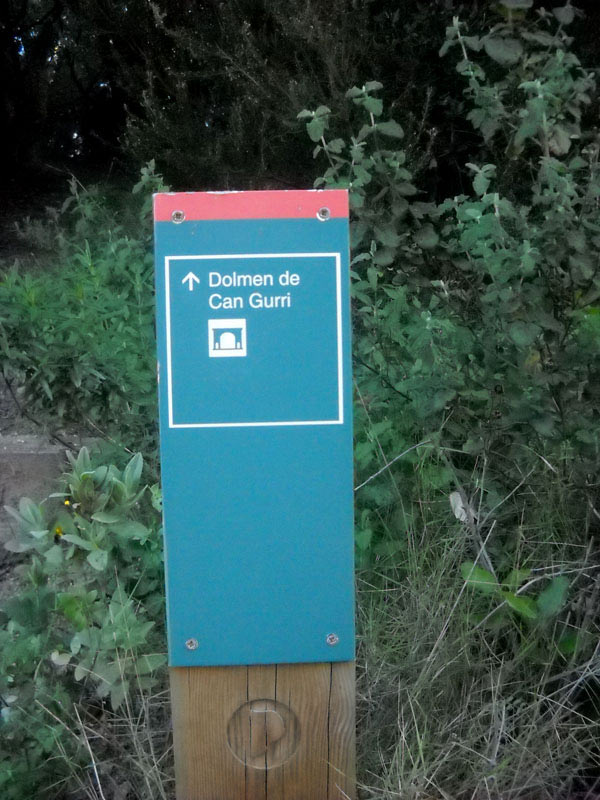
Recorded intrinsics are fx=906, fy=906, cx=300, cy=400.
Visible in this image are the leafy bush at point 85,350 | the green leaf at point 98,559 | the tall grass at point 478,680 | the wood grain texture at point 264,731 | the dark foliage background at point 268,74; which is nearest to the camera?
the wood grain texture at point 264,731

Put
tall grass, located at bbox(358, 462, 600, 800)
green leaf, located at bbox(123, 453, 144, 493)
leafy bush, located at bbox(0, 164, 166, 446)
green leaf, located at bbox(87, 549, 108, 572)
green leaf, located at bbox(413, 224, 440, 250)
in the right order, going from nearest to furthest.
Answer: tall grass, located at bbox(358, 462, 600, 800) < green leaf, located at bbox(87, 549, 108, 572) < green leaf, located at bbox(123, 453, 144, 493) < green leaf, located at bbox(413, 224, 440, 250) < leafy bush, located at bbox(0, 164, 166, 446)

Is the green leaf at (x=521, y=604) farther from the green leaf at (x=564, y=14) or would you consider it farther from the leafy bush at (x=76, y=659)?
the green leaf at (x=564, y=14)

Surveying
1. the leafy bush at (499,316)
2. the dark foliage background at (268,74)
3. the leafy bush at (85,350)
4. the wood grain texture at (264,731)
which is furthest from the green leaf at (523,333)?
the dark foliage background at (268,74)

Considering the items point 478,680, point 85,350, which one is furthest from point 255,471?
point 85,350

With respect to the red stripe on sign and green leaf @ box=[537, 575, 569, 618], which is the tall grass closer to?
green leaf @ box=[537, 575, 569, 618]

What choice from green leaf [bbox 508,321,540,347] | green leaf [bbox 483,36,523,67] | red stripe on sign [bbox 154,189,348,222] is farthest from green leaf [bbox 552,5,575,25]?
red stripe on sign [bbox 154,189,348,222]

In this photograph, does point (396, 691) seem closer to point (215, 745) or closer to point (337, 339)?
point (215, 745)

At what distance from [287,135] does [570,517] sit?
14.3 feet

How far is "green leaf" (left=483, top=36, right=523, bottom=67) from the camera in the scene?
277cm

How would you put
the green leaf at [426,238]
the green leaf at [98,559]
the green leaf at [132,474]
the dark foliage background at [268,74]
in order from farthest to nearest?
the dark foliage background at [268,74]
the green leaf at [426,238]
the green leaf at [132,474]
the green leaf at [98,559]

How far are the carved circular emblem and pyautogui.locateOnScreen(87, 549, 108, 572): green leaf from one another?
1.72 feet

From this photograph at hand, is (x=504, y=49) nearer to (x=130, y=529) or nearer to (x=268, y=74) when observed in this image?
(x=130, y=529)

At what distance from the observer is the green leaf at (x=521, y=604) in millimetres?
2248

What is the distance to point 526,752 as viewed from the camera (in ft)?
7.08
